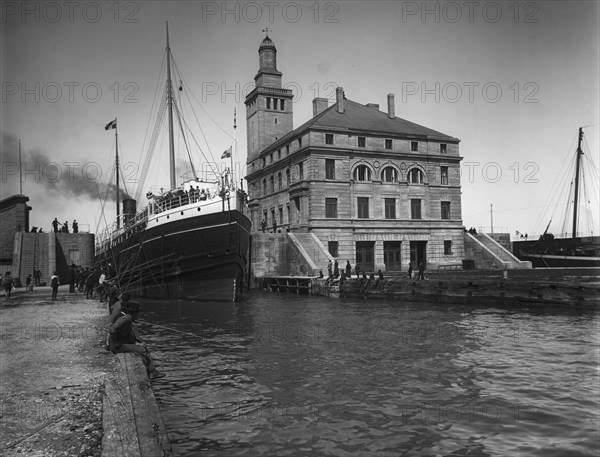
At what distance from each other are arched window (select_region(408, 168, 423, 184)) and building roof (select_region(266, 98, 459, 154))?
3730 millimetres

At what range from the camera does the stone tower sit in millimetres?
63344

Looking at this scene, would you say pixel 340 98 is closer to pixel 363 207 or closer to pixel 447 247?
pixel 363 207

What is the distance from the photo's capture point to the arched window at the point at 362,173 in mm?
50438

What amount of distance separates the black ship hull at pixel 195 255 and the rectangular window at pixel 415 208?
86.9 feet

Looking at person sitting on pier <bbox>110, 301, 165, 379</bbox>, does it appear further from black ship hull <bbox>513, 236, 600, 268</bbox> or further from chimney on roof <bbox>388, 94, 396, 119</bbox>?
chimney on roof <bbox>388, 94, 396, 119</bbox>

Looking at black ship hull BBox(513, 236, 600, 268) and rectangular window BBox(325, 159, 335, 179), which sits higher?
rectangular window BBox(325, 159, 335, 179)

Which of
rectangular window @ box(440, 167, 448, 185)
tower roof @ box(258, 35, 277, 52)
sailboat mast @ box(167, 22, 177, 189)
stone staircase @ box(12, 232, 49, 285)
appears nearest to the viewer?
sailboat mast @ box(167, 22, 177, 189)

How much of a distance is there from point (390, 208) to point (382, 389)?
42880 mm

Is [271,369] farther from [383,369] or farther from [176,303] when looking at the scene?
[176,303]

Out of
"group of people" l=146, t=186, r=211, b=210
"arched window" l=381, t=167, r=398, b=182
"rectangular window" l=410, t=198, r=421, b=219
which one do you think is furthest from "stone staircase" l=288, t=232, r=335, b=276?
"group of people" l=146, t=186, r=211, b=210

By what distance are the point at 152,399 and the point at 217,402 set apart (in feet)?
8.67

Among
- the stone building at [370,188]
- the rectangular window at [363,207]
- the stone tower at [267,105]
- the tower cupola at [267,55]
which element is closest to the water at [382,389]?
the stone building at [370,188]

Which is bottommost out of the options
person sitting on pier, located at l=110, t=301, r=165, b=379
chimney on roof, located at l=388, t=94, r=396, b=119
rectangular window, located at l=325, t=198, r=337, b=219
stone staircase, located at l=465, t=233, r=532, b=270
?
person sitting on pier, located at l=110, t=301, r=165, b=379

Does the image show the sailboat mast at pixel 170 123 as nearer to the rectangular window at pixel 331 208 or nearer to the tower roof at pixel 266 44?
the rectangular window at pixel 331 208
